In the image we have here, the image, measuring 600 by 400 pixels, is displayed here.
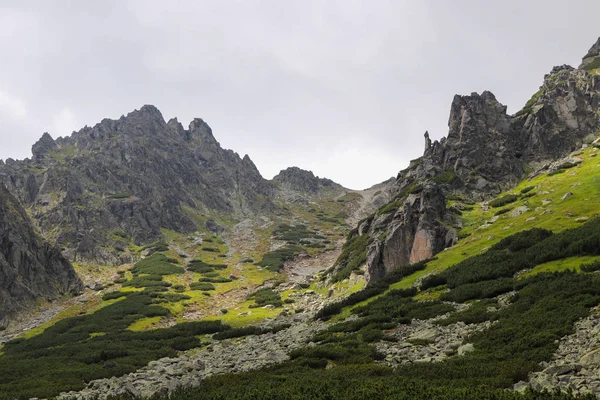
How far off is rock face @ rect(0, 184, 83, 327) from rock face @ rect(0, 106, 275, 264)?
1701 cm

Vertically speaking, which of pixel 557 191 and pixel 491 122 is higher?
pixel 491 122

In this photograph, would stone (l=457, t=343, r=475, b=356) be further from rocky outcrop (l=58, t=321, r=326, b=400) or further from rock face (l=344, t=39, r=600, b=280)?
rock face (l=344, t=39, r=600, b=280)

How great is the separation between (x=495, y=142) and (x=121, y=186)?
379 feet

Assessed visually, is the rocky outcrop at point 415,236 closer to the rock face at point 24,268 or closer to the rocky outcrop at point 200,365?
the rocky outcrop at point 200,365

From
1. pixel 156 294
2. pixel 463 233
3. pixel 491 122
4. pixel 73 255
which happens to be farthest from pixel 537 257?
pixel 73 255

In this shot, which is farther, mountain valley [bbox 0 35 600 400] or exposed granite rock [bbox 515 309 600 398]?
mountain valley [bbox 0 35 600 400]

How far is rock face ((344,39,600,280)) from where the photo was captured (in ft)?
238

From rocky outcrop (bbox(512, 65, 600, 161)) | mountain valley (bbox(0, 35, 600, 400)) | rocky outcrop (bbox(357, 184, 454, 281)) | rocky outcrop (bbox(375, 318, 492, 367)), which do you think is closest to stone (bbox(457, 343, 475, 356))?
rocky outcrop (bbox(375, 318, 492, 367))

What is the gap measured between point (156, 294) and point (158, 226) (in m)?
65.1

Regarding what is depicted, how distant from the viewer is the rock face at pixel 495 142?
72.6m

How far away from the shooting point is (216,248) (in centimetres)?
11575

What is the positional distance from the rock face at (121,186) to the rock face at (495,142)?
7277 centimetres

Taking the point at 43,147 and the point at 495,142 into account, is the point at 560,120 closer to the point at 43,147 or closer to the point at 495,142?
the point at 495,142

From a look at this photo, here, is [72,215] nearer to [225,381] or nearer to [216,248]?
[216,248]
